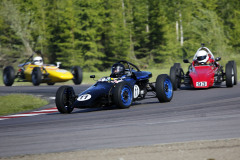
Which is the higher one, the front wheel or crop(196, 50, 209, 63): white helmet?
crop(196, 50, 209, 63): white helmet

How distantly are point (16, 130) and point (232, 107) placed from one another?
5016 millimetres

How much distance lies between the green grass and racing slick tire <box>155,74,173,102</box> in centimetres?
463

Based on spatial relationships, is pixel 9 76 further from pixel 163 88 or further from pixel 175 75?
pixel 163 88

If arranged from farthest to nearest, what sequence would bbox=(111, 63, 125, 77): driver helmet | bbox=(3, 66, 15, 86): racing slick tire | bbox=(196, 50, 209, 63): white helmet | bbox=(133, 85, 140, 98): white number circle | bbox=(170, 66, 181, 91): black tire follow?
1. bbox=(3, 66, 15, 86): racing slick tire
2. bbox=(196, 50, 209, 63): white helmet
3. bbox=(170, 66, 181, 91): black tire
4. bbox=(111, 63, 125, 77): driver helmet
5. bbox=(133, 85, 140, 98): white number circle

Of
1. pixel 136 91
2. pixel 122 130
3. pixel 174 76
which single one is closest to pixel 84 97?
pixel 136 91

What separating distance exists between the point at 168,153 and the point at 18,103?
35.9ft

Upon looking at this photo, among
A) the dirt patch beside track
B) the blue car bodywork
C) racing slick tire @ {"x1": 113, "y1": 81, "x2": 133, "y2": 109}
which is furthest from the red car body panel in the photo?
the dirt patch beside track

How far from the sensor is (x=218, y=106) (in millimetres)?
10734

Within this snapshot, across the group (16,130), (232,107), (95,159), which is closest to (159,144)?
(95,159)

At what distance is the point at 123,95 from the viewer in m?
11.2

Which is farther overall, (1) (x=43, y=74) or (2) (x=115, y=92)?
(1) (x=43, y=74)

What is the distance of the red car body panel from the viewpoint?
16.2 m

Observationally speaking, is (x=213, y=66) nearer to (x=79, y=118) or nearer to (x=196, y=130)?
(x=79, y=118)

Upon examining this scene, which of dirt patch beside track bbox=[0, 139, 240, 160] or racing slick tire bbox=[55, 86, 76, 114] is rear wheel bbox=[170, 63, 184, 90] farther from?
dirt patch beside track bbox=[0, 139, 240, 160]
